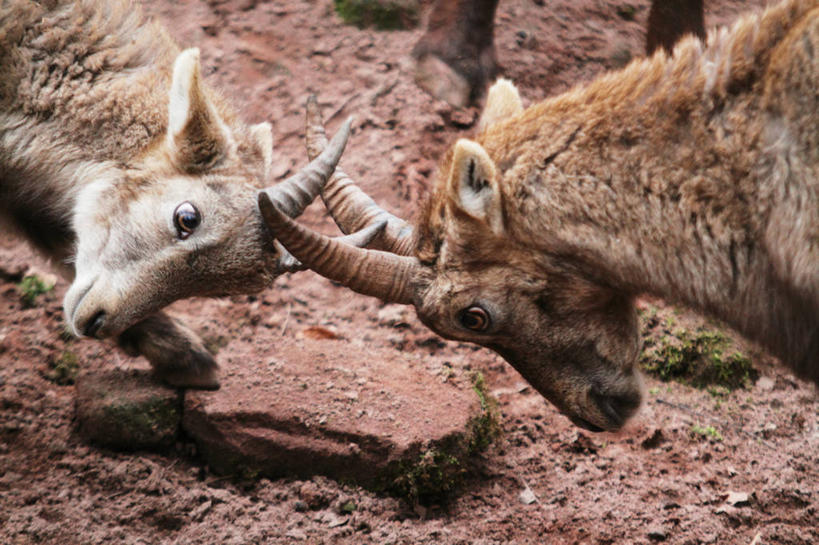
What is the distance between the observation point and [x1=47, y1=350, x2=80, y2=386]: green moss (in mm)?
Answer: 5734

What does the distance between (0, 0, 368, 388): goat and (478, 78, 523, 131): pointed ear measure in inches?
36.2

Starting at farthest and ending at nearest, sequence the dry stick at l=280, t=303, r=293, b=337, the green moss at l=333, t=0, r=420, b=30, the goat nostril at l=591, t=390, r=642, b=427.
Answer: the green moss at l=333, t=0, r=420, b=30 → the dry stick at l=280, t=303, r=293, b=337 → the goat nostril at l=591, t=390, r=642, b=427

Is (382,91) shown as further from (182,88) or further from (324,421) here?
(324,421)

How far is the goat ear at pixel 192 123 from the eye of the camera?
477 cm

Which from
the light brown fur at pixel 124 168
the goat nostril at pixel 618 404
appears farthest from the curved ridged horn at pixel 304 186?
the goat nostril at pixel 618 404

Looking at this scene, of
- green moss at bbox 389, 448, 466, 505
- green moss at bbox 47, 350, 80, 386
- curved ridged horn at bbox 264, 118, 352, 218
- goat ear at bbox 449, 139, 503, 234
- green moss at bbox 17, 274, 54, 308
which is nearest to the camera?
goat ear at bbox 449, 139, 503, 234

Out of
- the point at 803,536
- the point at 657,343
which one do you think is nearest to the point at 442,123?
the point at 657,343

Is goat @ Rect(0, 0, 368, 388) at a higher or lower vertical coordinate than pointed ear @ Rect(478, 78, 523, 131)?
lower

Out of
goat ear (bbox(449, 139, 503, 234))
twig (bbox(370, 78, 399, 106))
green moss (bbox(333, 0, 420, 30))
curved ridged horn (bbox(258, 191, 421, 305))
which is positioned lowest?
twig (bbox(370, 78, 399, 106))

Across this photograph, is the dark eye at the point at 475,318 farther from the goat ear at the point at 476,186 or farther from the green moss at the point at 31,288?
the green moss at the point at 31,288

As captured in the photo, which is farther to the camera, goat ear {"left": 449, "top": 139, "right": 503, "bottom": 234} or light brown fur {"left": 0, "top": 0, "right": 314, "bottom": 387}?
light brown fur {"left": 0, "top": 0, "right": 314, "bottom": 387}

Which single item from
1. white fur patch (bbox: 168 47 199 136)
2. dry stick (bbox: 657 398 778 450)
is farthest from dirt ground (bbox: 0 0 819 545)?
white fur patch (bbox: 168 47 199 136)

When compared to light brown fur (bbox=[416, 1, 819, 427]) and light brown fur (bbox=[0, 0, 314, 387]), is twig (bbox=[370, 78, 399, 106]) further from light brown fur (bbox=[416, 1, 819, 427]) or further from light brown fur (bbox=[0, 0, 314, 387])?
light brown fur (bbox=[416, 1, 819, 427])

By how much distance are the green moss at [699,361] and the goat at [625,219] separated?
190 cm
